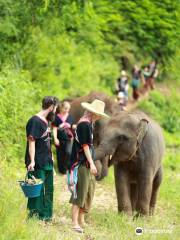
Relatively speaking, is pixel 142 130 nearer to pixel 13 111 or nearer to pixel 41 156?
pixel 41 156

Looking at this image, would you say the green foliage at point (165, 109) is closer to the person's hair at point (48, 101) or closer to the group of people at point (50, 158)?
the group of people at point (50, 158)

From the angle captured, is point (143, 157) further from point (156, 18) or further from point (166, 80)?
point (166, 80)

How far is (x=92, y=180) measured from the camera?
10867 mm

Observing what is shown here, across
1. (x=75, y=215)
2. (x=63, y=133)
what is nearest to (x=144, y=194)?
(x=75, y=215)

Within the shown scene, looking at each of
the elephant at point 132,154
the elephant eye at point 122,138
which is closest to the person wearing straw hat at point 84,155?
the elephant at point 132,154

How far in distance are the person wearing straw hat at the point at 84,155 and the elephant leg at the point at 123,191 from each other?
1546 millimetres

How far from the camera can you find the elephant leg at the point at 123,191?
1219cm

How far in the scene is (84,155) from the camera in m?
10.6

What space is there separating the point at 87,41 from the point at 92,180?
60.0ft

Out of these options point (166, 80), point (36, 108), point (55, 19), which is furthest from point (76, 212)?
point (166, 80)

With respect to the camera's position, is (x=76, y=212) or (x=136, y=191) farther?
(x=136, y=191)

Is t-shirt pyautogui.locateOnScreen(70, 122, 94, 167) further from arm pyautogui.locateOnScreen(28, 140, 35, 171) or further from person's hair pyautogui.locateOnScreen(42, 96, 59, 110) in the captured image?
arm pyautogui.locateOnScreen(28, 140, 35, 171)

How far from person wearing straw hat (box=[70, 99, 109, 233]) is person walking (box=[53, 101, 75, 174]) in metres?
4.37

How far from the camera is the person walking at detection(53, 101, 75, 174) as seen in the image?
601 inches
